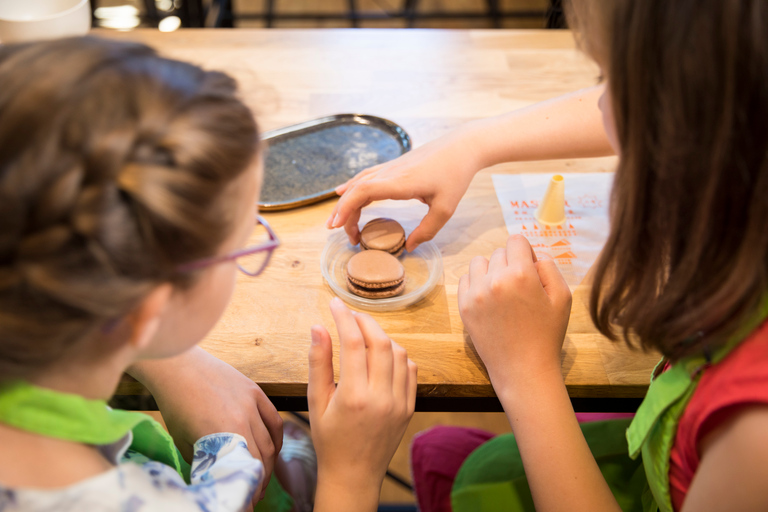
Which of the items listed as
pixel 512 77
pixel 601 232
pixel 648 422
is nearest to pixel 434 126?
pixel 512 77

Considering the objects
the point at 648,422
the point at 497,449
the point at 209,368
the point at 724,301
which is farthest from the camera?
the point at 497,449

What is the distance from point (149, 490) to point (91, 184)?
0.31 m

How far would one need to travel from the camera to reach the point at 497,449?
98 cm

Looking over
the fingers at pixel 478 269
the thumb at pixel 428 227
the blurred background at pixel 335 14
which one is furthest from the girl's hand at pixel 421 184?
the blurred background at pixel 335 14

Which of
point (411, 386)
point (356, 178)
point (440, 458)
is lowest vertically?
point (440, 458)

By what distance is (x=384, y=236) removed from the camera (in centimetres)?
98

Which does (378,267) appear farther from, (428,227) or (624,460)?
(624,460)

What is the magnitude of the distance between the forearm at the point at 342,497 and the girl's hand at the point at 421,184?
0.40 meters

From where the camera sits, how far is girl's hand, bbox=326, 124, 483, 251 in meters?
0.98

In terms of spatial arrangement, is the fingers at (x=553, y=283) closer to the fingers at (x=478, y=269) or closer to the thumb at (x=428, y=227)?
the fingers at (x=478, y=269)

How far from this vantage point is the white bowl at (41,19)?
3.77ft

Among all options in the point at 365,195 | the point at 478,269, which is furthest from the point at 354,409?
the point at 365,195

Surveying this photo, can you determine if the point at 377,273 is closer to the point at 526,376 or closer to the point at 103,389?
the point at 526,376

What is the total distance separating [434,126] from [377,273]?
468mm
